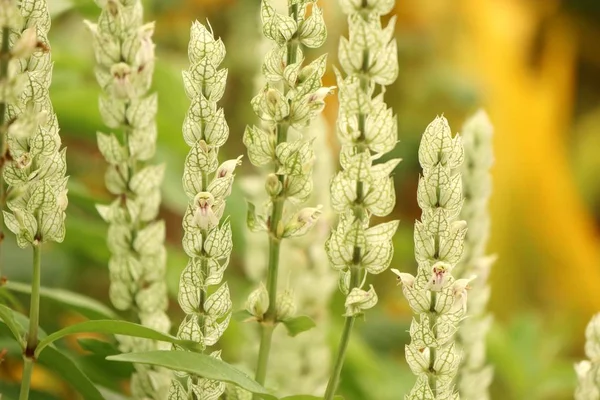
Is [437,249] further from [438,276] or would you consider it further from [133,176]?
[133,176]

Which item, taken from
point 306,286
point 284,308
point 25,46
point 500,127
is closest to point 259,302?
point 284,308

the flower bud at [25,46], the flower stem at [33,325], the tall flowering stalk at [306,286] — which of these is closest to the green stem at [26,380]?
the flower stem at [33,325]

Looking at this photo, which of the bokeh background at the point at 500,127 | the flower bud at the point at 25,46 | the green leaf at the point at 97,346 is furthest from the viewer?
the bokeh background at the point at 500,127

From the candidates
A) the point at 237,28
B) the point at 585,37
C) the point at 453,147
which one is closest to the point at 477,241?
the point at 453,147

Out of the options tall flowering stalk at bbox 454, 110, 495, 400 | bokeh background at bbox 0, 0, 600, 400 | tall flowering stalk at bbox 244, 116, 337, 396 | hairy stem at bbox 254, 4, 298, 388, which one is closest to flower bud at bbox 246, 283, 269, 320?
hairy stem at bbox 254, 4, 298, 388

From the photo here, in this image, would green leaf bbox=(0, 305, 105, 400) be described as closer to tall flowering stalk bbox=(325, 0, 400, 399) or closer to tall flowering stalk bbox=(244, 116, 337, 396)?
tall flowering stalk bbox=(325, 0, 400, 399)

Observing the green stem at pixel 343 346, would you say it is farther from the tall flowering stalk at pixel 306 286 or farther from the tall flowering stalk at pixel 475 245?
the tall flowering stalk at pixel 306 286
